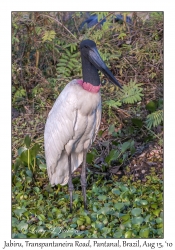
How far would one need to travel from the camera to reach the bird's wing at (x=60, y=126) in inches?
191

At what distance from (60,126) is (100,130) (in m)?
1.57

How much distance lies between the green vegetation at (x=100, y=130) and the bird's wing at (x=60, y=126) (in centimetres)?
48

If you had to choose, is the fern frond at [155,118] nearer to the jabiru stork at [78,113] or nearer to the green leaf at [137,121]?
the green leaf at [137,121]

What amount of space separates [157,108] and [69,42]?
4.69 ft

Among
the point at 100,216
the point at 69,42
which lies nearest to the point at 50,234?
the point at 100,216

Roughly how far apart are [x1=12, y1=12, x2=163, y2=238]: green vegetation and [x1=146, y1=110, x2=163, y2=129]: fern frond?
0.01 meters

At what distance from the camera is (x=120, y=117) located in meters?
6.82

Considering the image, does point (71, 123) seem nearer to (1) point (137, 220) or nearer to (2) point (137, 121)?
(1) point (137, 220)

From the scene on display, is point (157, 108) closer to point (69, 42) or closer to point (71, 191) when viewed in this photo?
point (69, 42)

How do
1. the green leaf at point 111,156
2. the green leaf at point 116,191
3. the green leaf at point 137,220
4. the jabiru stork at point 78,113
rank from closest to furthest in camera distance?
the green leaf at point 137,220
the jabiru stork at point 78,113
the green leaf at point 116,191
the green leaf at point 111,156

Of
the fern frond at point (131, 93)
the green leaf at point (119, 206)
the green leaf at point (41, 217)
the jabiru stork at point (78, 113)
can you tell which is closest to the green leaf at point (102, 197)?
the jabiru stork at point (78, 113)

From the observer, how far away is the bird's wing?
4848 mm

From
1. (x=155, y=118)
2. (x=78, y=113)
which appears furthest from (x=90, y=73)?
(x=155, y=118)

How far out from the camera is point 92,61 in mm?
4820
